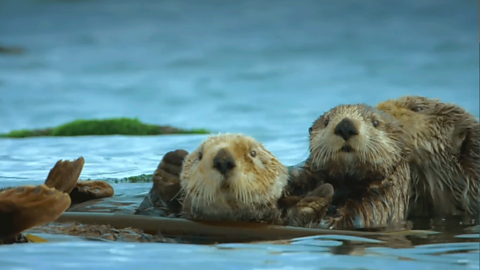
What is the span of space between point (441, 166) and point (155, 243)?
2218mm

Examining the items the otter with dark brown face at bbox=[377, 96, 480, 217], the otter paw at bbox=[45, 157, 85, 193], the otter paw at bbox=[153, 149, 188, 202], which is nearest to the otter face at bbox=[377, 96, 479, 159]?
the otter with dark brown face at bbox=[377, 96, 480, 217]

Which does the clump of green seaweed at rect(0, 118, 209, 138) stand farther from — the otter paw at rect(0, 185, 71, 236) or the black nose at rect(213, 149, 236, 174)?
the otter paw at rect(0, 185, 71, 236)

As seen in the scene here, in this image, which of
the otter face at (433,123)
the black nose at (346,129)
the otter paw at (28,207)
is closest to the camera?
the otter paw at (28,207)

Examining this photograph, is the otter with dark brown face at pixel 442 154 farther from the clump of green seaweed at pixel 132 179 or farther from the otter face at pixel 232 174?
the clump of green seaweed at pixel 132 179

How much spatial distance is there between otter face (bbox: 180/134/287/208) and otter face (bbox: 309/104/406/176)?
327 millimetres

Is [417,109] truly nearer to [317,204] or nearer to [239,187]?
[317,204]

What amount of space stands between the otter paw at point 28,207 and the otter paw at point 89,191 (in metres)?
1.69

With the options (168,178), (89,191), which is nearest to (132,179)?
(89,191)

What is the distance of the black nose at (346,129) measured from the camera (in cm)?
457

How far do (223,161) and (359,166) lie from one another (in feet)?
3.53

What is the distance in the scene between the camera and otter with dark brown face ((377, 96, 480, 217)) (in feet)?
17.0

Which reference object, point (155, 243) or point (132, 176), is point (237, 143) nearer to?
point (155, 243)

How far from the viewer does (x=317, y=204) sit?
443 cm

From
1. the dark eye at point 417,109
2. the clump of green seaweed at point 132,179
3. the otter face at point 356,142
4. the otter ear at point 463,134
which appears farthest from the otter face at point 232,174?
the clump of green seaweed at point 132,179
